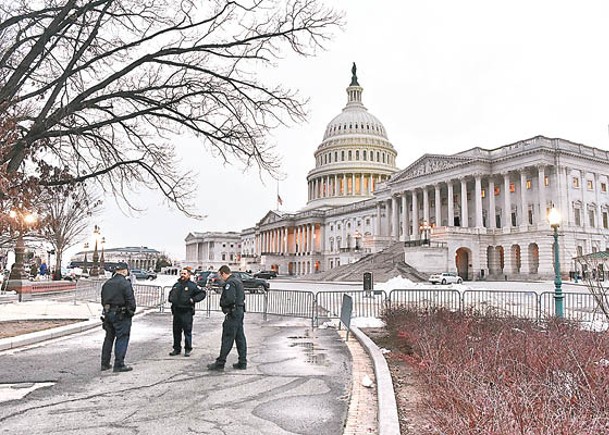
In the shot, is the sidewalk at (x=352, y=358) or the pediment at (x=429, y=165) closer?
the sidewalk at (x=352, y=358)

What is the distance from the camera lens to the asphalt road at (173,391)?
6227mm

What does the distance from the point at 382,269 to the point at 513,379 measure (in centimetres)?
5845

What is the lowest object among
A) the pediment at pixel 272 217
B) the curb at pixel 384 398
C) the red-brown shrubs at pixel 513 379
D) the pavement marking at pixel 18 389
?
the pavement marking at pixel 18 389

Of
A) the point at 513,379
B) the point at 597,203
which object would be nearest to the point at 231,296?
the point at 513,379

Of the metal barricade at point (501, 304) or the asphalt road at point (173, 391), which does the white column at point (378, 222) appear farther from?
the asphalt road at point (173, 391)

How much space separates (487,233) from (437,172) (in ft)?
39.6

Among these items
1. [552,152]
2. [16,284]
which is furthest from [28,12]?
[552,152]

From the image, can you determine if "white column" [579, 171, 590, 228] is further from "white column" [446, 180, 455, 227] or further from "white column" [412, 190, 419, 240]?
"white column" [412, 190, 419, 240]

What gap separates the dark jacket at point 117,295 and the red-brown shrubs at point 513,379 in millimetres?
5356

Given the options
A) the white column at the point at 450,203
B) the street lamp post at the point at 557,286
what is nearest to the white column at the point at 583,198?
the white column at the point at 450,203

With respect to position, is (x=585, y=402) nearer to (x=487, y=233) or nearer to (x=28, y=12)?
(x=28, y=12)

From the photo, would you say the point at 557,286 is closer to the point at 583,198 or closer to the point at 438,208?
the point at 583,198

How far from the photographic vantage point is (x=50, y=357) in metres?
10.8

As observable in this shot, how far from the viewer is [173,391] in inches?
313
